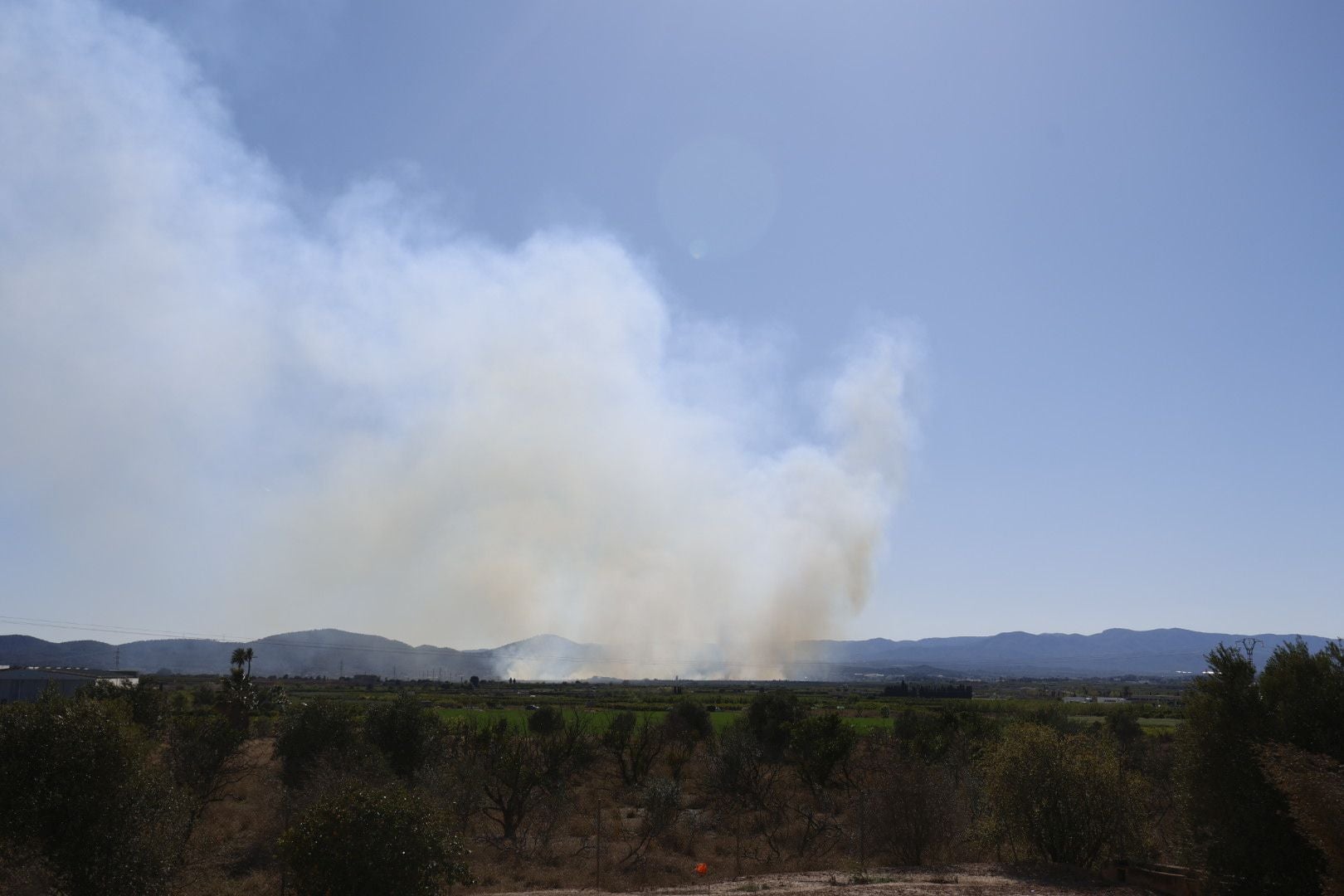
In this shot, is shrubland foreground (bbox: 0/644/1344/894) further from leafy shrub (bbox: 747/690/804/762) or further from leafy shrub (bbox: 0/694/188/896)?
leafy shrub (bbox: 747/690/804/762)

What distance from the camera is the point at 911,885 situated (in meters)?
18.8

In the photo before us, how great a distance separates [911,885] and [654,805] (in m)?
12.5

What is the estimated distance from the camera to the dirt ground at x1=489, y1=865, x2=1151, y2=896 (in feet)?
59.1

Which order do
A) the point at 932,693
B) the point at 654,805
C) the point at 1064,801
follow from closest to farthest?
the point at 1064,801 → the point at 654,805 → the point at 932,693

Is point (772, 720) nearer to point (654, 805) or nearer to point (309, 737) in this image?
point (654, 805)

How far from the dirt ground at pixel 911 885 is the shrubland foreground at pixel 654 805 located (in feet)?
0.50

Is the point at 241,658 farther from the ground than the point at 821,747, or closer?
farther from the ground

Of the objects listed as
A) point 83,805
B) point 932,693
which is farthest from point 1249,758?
point 932,693

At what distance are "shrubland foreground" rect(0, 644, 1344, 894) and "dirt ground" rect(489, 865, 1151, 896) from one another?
0.15 m

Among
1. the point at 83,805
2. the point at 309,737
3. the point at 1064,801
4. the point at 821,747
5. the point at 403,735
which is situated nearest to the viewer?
the point at 83,805

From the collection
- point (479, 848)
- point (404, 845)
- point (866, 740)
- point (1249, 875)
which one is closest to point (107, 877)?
point (404, 845)

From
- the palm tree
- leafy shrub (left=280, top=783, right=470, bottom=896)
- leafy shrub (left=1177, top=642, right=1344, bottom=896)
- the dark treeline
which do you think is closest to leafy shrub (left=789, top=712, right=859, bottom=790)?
leafy shrub (left=1177, top=642, right=1344, bottom=896)

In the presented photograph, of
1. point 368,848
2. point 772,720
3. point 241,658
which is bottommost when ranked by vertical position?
point 772,720

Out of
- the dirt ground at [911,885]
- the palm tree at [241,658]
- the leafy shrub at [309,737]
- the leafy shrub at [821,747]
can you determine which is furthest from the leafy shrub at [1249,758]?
the palm tree at [241,658]
